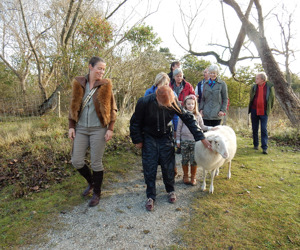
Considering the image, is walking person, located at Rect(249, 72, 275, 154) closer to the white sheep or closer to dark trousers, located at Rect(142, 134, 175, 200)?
the white sheep

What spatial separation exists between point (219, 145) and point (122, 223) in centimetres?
199

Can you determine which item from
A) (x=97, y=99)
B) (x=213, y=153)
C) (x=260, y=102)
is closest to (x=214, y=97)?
(x=213, y=153)

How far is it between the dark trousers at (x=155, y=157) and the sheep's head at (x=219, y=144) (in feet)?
2.41

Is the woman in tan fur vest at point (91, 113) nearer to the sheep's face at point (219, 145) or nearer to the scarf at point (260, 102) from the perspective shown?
the sheep's face at point (219, 145)

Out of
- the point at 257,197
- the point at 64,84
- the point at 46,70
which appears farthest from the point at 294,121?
the point at 46,70

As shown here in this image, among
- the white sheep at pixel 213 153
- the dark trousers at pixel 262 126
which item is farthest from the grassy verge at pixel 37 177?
the dark trousers at pixel 262 126

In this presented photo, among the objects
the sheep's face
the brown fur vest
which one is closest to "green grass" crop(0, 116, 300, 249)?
the sheep's face

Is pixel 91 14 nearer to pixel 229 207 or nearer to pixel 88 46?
pixel 88 46

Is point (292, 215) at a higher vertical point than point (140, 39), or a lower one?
lower

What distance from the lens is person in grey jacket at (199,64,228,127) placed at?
4.68 meters

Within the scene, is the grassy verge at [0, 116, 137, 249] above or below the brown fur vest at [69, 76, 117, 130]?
below

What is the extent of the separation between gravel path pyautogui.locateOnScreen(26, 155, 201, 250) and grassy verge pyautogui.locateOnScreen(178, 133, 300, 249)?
251 mm

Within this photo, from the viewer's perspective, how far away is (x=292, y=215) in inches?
119

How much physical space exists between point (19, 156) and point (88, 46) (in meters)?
4.36
